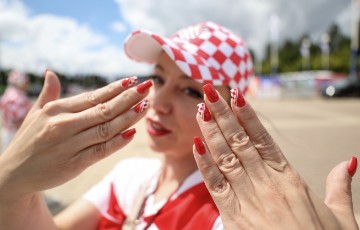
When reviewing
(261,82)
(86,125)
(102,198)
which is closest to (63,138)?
(86,125)

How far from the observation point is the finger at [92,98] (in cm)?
98

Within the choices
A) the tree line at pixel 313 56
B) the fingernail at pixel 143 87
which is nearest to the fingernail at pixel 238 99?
the fingernail at pixel 143 87

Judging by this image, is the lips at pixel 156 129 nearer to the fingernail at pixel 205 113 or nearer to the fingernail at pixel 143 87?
the fingernail at pixel 143 87

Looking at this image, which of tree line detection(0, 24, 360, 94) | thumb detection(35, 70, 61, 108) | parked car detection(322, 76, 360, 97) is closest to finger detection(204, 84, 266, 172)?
thumb detection(35, 70, 61, 108)

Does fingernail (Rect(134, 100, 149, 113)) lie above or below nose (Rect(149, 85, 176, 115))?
above

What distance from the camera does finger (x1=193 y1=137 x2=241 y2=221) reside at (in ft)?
2.79

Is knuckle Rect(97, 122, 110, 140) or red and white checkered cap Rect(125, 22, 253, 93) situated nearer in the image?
knuckle Rect(97, 122, 110, 140)

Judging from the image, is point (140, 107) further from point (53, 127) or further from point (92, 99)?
point (53, 127)

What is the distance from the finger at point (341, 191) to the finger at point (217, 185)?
0.28 metres

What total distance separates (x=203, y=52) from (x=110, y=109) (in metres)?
0.55

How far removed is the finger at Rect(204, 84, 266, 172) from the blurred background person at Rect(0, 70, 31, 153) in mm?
3344

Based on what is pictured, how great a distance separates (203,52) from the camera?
4.44 ft

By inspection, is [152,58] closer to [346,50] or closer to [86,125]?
[86,125]

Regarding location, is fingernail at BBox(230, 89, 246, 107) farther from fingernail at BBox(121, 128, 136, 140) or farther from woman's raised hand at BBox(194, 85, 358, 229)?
fingernail at BBox(121, 128, 136, 140)
